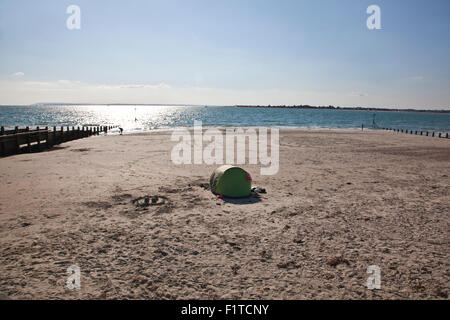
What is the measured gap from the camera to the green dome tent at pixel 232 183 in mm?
9516

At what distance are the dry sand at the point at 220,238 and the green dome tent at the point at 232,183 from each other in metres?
0.47

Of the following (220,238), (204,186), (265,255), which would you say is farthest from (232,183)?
(265,255)

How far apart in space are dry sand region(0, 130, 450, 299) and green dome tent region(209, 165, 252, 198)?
1.55 feet

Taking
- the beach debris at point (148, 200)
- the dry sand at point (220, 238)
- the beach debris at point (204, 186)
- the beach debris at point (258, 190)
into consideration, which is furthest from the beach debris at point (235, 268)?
the beach debris at point (204, 186)

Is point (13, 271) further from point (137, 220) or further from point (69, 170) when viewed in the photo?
point (69, 170)

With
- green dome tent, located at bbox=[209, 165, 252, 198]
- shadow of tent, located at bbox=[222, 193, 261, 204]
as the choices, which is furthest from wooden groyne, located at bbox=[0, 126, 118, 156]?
shadow of tent, located at bbox=[222, 193, 261, 204]

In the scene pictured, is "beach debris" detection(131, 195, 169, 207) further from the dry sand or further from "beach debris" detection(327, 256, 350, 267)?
"beach debris" detection(327, 256, 350, 267)

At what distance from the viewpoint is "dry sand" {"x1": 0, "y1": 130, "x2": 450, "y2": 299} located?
15.4 ft

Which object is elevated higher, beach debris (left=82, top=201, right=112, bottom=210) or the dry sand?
beach debris (left=82, top=201, right=112, bottom=210)

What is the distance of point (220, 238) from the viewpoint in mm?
6477

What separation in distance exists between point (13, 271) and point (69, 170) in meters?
9.17

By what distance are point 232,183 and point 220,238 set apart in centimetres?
322

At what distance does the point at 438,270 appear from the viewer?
5.24 metres

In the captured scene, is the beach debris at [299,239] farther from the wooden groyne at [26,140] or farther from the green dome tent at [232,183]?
the wooden groyne at [26,140]
